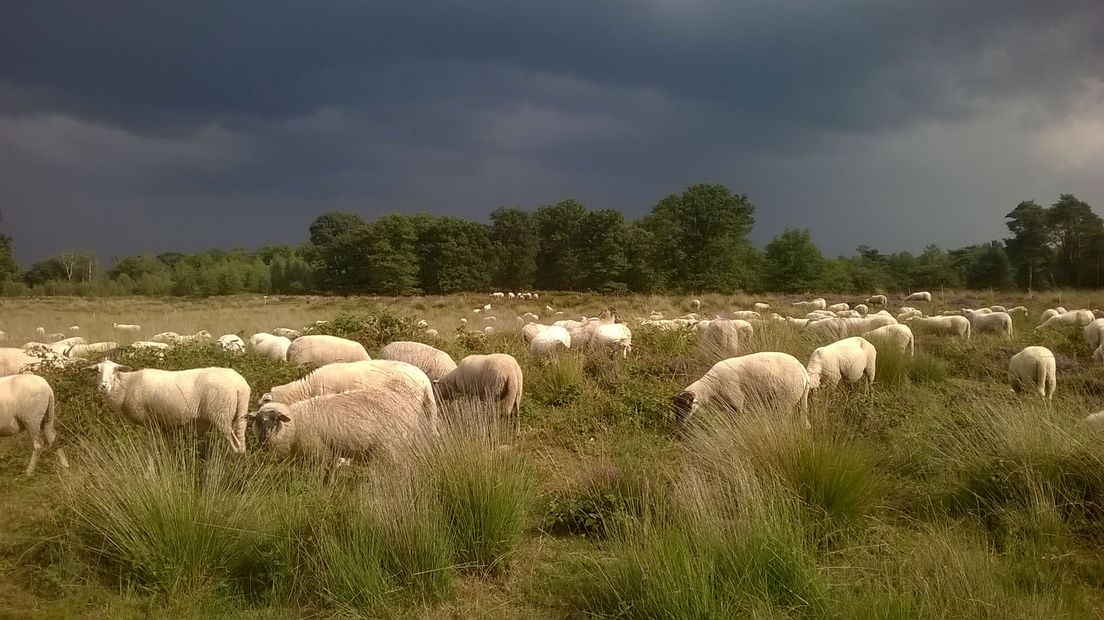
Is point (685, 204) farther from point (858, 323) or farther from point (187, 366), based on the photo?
point (187, 366)

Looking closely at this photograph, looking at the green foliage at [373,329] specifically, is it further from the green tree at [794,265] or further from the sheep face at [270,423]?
the green tree at [794,265]

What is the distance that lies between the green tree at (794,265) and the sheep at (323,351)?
2053 inches

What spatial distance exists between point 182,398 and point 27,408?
161cm

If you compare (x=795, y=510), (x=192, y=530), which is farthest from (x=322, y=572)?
(x=795, y=510)

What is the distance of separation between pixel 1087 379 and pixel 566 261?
50480 mm

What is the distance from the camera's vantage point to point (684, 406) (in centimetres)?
723

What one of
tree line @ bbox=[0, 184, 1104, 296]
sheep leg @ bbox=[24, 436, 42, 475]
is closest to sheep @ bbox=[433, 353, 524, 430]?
sheep leg @ bbox=[24, 436, 42, 475]

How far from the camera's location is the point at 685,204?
5662 centimetres

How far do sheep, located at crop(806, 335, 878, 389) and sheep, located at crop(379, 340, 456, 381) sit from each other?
18.4 feet

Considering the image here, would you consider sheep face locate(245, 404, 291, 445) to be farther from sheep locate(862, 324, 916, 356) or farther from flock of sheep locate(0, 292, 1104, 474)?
sheep locate(862, 324, 916, 356)

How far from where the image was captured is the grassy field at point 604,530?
3.62 metres

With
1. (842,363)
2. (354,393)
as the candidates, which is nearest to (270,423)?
(354,393)

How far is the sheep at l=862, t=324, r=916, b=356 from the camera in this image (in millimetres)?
11352

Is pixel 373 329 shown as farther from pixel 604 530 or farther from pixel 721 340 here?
pixel 604 530
